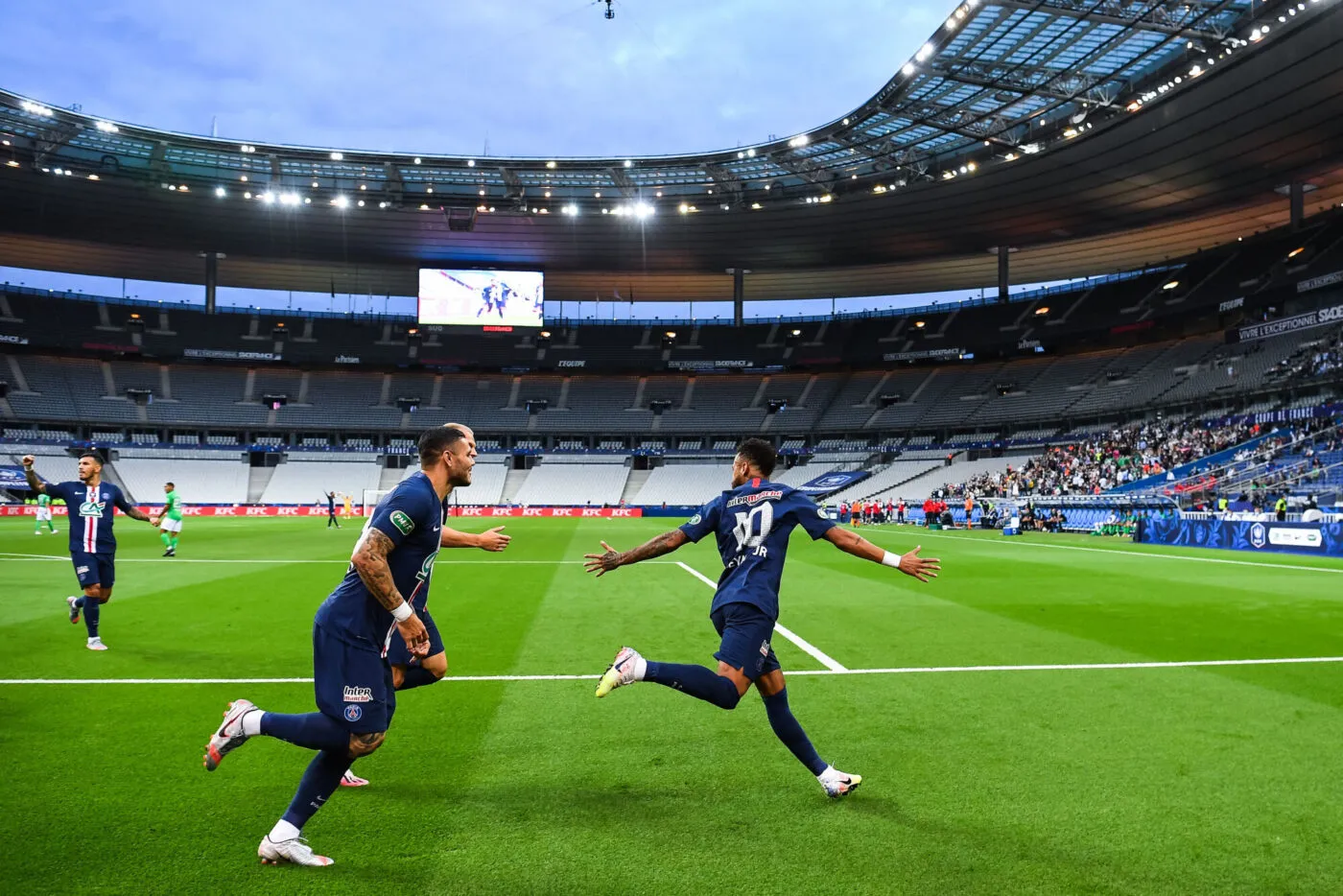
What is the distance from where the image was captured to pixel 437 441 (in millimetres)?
4281

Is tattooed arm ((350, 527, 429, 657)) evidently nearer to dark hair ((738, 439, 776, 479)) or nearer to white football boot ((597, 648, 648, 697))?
white football boot ((597, 648, 648, 697))

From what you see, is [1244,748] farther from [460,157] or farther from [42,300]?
[42,300]

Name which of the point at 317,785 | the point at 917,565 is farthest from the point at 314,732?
the point at 917,565

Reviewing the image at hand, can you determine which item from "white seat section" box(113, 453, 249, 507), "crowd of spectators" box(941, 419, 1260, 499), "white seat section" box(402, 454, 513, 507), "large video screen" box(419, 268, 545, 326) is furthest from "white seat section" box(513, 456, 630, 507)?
"crowd of spectators" box(941, 419, 1260, 499)

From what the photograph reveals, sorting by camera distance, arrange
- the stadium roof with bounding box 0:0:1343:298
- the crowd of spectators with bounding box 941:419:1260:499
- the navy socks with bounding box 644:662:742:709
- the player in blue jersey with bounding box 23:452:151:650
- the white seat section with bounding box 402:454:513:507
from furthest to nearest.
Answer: the white seat section with bounding box 402:454:513:507 → the crowd of spectators with bounding box 941:419:1260:499 → the stadium roof with bounding box 0:0:1343:298 → the player in blue jersey with bounding box 23:452:151:650 → the navy socks with bounding box 644:662:742:709

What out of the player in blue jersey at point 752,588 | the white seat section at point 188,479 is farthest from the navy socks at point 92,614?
the white seat section at point 188,479

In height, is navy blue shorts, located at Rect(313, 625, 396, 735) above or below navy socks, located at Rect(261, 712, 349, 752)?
above

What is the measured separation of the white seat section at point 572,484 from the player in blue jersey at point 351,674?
5697 centimetres

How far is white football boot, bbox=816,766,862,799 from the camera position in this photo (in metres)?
4.31

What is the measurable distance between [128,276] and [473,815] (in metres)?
75.6

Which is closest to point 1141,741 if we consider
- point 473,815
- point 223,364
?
point 473,815

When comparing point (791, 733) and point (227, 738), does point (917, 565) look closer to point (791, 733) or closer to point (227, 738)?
point (791, 733)

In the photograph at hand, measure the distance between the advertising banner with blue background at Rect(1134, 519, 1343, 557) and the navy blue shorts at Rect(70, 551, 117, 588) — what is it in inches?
1013

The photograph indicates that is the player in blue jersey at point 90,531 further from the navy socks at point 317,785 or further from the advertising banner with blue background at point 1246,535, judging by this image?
the advertising banner with blue background at point 1246,535
